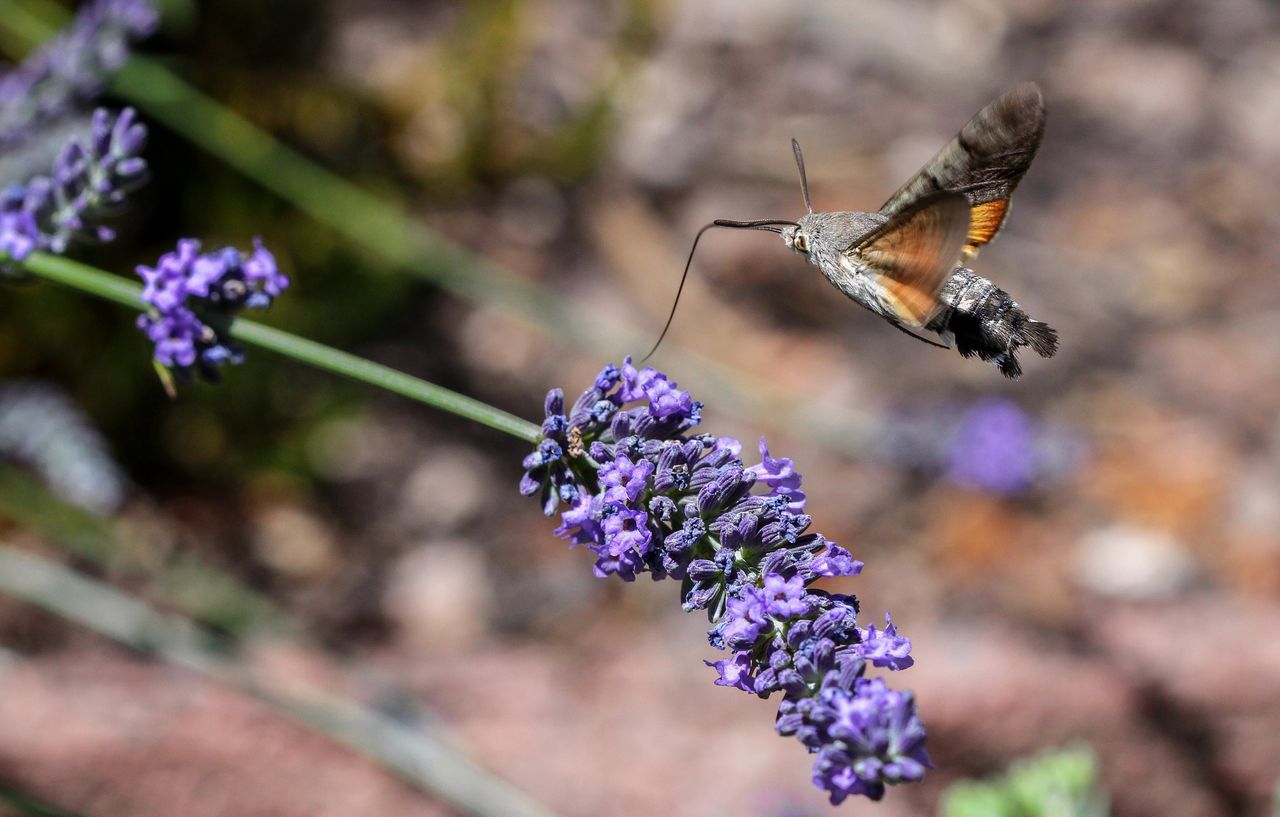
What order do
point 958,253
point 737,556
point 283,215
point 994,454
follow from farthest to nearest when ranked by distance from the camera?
point 283,215, point 994,454, point 958,253, point 737,556

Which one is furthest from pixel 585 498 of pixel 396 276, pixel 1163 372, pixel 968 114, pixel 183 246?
pixel 968 114

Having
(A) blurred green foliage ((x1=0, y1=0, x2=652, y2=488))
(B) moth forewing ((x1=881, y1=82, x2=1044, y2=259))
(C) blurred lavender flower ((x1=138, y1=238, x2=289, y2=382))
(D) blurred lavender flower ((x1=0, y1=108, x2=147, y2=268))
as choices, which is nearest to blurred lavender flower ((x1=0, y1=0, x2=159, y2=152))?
(D) blurred lavender flower ((x1=0, y1=108, x2=147, y2=268))

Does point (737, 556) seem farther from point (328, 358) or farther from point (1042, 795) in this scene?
point (1042, 795)

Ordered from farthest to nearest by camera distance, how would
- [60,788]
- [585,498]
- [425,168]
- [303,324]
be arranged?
[425,168] < [303,324] < [60,788] < [585,498]

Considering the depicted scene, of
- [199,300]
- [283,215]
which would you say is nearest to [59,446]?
[283,215]

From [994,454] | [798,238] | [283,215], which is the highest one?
[283,215]

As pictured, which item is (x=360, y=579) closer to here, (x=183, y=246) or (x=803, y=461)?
(x=803, y=461)

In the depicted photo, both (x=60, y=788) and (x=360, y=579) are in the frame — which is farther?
(x=360, y=579)
